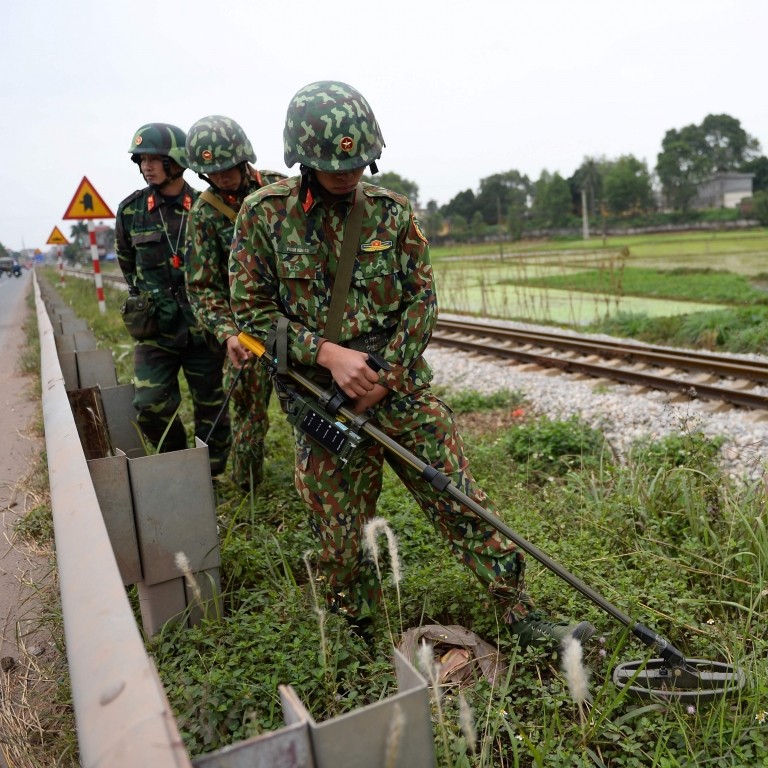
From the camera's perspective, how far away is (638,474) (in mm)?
4172

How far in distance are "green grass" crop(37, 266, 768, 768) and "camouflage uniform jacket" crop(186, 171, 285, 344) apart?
117 cm

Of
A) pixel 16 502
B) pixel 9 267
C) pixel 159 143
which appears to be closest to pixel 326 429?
pixel 159 143

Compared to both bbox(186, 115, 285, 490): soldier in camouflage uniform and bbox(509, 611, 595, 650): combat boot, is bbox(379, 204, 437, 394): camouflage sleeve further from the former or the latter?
bbox(186, 115, 285, 490): soldier in camouflage uniform

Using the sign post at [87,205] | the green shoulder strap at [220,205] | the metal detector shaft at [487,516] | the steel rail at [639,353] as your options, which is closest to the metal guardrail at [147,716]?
the metal detector shaft at [487,516]

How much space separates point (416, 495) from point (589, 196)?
6165cm

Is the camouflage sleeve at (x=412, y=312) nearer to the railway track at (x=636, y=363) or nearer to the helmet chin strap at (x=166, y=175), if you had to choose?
the helmet chin strap at (x=166, y=175)

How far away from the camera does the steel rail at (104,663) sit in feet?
3.36

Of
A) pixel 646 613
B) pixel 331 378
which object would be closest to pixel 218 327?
pixel 331 378

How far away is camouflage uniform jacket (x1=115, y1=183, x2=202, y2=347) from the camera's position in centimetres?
462

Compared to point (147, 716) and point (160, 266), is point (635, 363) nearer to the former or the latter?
point (160, 266)

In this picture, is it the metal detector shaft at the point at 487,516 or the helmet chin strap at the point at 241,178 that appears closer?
the metal detector shaft at the point at 487,516

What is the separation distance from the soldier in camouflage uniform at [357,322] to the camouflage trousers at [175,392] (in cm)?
191

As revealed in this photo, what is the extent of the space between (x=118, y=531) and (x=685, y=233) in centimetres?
4675

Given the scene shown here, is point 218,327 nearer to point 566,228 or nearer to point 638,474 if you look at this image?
point 638,474
